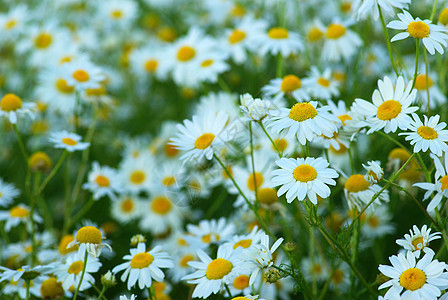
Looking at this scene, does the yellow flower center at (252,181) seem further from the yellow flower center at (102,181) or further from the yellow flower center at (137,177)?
the yellow flower center at (137,177)

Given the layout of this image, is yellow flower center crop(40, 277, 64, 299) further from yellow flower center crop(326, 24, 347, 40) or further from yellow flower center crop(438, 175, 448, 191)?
yellow flower center crop(326, 24, 347, 40)

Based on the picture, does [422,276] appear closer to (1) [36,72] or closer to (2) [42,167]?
(2) [42,167]

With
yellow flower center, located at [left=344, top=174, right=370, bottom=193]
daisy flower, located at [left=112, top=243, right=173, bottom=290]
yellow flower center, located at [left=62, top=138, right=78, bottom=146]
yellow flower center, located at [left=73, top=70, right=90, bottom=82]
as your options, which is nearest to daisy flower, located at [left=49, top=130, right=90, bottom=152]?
yellow flower center, located at [left=62, top=138, right=78, bottom=146]

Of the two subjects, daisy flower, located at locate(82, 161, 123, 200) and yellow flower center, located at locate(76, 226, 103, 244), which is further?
daisy flower, located at locate(82, 161, 123, 200)

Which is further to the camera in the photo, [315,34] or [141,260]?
[315,34]

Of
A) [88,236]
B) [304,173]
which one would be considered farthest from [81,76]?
[304,173]

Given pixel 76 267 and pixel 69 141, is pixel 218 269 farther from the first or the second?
pixel 69 141

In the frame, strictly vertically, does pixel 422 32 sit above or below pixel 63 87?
above
